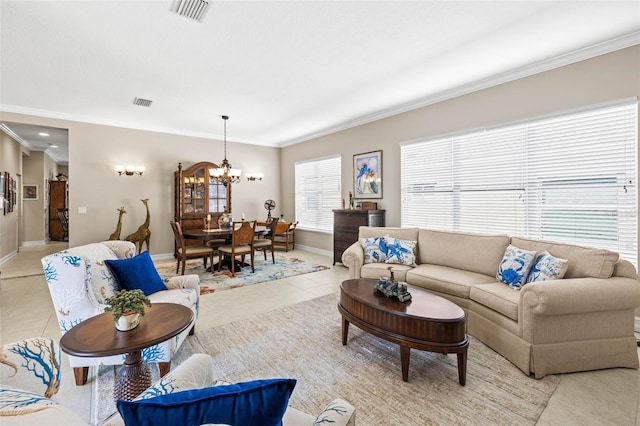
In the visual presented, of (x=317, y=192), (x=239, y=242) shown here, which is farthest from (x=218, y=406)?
(x=317, y=192)

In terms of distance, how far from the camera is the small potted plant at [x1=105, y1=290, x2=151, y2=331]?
5.31 ft

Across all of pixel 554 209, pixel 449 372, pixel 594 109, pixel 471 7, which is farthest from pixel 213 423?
pixel 594 109

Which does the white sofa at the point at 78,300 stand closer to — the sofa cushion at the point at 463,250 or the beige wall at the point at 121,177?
the sofa cushion at the point at 463,250

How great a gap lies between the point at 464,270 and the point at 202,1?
3.75 metres

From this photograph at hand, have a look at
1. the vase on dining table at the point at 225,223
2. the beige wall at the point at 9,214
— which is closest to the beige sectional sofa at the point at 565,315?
the vase on dining table at the point at 225,223

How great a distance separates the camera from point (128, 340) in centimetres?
155

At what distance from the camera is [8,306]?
3582 millimetres

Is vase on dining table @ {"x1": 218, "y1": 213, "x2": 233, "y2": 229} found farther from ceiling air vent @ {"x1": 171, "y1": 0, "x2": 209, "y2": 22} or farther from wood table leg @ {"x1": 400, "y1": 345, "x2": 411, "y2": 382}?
wood table leg @ {"x1": 400, "y1": 345, "x2": 411, "y2": 382}

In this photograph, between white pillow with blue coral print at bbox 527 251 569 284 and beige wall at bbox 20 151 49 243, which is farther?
beige wall at bbox 20 151 49 243

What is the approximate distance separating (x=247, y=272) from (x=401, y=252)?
2.79 metres

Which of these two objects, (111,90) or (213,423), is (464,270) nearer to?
(213,423)

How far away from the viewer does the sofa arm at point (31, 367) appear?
1090 mm

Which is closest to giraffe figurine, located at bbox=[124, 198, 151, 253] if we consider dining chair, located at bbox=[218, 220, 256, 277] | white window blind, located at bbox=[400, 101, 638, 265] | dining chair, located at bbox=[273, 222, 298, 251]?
dining chair, located at bbox=[218, 220, 256, 277]

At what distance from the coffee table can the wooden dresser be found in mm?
3693
